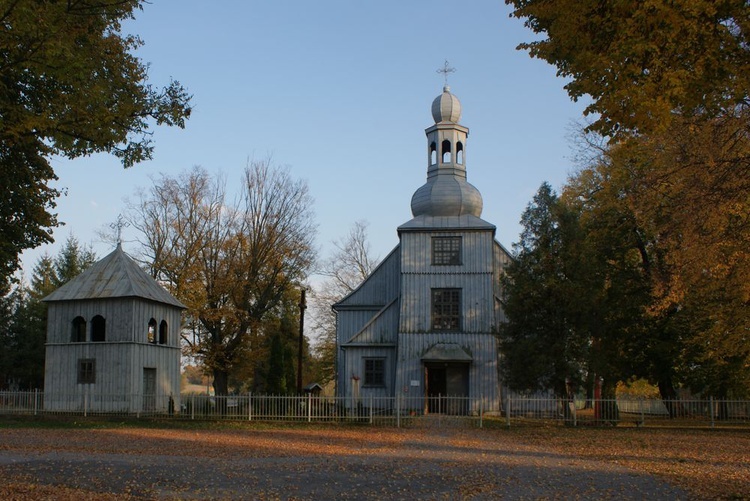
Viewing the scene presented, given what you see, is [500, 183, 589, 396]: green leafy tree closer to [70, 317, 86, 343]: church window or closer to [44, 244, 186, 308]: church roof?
[44, 244, 186, 308]: church roof

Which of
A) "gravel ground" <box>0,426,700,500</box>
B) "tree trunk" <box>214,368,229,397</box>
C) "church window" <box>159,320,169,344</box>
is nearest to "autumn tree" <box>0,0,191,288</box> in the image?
"gravel ground" <box>0,426,700,500</box>

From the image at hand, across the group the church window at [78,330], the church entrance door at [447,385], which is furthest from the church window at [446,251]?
the church window at [78,330]

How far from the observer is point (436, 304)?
3212cm

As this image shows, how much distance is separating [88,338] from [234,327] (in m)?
12.9

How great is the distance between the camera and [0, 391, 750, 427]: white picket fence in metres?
26.8

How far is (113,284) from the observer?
31.2m

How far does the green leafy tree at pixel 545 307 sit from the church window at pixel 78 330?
1825 cm

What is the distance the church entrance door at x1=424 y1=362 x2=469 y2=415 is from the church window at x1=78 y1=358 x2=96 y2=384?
14.0 metres

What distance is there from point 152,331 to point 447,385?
13.8m

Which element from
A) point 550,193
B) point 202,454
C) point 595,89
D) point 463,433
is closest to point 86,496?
point 202,454

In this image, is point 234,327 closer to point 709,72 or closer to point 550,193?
point 550,193

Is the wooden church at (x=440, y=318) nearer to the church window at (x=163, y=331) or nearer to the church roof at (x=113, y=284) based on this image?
the church window at (x=163, y=331)

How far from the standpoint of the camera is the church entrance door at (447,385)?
3089 cm

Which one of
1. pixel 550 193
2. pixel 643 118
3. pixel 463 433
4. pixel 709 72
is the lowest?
pixel 463 433
